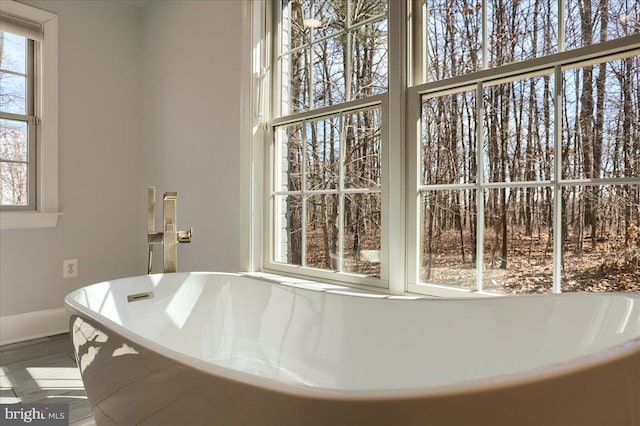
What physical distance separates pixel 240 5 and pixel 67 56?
1.30 m

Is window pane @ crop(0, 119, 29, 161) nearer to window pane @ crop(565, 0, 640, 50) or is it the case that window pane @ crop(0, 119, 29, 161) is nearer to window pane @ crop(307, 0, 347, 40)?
window pane @ crop(307, 0, 347, 40)

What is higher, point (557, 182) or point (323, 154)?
point (323, 154)

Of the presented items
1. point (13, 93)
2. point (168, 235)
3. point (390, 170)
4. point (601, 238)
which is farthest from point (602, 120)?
point (13, 93)

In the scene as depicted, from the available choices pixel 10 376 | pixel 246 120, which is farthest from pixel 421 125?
pixel 10 376

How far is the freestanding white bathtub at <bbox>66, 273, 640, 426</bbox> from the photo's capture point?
57cm

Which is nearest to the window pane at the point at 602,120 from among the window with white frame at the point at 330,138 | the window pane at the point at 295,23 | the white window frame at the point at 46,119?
the window with white frame at the point at 330,138

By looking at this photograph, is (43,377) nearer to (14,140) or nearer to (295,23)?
(14,140)

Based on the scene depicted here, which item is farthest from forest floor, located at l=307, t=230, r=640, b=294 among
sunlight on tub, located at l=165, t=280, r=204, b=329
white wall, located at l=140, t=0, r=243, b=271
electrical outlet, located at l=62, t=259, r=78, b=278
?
electrical outlet, located at l=62, t=259, r=78, b=278

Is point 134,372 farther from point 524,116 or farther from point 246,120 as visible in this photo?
point 246,120

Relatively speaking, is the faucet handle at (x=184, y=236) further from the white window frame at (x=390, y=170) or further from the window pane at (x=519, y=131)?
the window pane at (x=519, y=131)

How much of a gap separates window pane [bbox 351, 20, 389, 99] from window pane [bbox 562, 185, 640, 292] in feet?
2.93

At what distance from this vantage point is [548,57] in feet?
4.46

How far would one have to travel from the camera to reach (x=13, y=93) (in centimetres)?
259

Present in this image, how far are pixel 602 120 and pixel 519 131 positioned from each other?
24 cm
